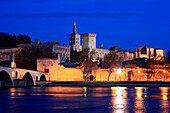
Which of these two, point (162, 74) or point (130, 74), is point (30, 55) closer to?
point (130, 74)

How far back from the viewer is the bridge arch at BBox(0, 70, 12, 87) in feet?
176

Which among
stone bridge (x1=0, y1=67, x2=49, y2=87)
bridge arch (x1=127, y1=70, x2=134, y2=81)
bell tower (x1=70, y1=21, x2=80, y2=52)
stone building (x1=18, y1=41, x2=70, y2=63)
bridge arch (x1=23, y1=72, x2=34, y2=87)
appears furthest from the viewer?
bell tower (x1=70, y1=21, x2=80, y2=52)

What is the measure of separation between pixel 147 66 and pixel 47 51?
39.0 metres

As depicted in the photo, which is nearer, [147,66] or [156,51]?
[147,66]

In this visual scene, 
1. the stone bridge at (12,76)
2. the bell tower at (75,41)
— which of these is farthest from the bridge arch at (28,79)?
the bell tower at (75,41)

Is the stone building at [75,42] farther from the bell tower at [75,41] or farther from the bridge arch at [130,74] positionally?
the bridge arch at [130,74]

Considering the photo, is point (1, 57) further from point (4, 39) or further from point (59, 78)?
point (59, 78)

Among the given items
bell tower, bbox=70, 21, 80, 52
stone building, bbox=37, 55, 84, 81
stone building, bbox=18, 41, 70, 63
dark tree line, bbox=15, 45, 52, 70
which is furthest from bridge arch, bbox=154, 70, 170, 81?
bell tower, bbox=70, 21, 80, 52

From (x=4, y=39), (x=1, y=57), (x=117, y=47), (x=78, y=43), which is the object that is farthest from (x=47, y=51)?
(x=117, y=47)

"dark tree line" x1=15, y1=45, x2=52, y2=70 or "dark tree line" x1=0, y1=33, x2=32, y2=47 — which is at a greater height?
"dark tree line" x1=0, y1=33, x2=32, y2=47

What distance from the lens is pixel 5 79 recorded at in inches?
2160

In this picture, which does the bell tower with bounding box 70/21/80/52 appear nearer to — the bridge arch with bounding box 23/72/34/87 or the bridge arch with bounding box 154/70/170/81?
the bridge arch with bounding box 154/70/170/81

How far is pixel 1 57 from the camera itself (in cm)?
11781

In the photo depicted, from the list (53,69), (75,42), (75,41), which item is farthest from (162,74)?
(75,41)
